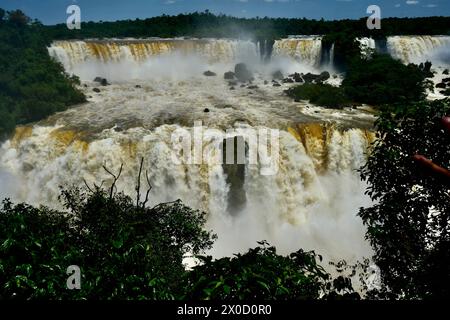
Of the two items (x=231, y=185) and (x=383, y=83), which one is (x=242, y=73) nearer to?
(x=383, y=83)

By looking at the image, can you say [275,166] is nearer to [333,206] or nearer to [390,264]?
[333,206]

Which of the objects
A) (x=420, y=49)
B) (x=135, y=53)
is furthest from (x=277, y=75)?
(x=420, y=49)

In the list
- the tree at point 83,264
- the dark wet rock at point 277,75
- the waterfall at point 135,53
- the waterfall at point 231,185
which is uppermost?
the waterfall at point 135,53

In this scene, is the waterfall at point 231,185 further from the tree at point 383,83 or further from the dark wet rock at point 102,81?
the dark wet rock at point 102,81

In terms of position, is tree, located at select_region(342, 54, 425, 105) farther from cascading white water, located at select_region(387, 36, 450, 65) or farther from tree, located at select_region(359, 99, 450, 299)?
tree, located at select_region(359, 99, 450, 299)

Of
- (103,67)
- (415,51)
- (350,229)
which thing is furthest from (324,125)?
(415,51)

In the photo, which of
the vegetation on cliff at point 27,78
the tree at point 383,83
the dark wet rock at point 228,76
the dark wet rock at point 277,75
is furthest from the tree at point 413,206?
the dark wet rock at point 277,75
